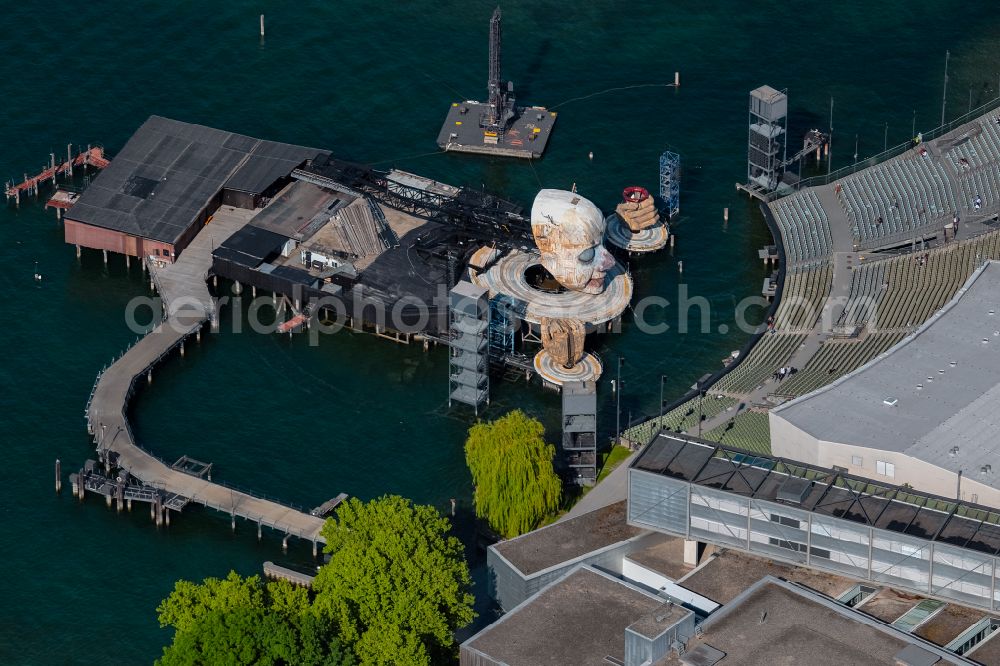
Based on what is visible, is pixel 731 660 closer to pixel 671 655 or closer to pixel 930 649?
pixel 671 655

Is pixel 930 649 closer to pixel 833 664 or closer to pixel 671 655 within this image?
pixel 833 664

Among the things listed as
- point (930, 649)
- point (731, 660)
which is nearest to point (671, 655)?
point (731, 660)
